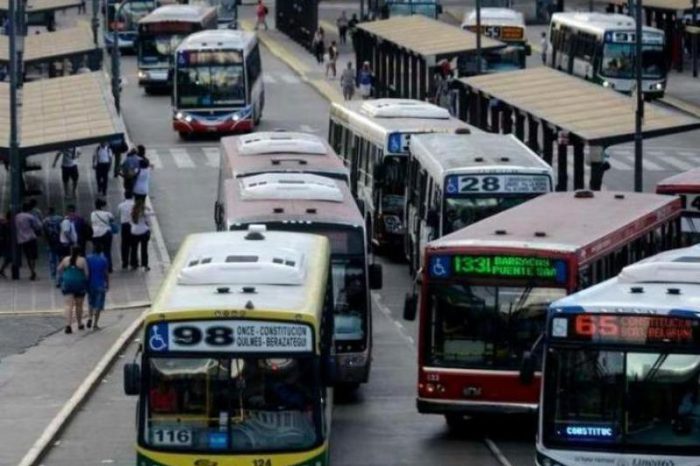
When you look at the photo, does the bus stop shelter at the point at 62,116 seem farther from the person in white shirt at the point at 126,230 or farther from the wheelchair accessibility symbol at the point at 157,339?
the wheelchair accessibility symbol at the point at 157,339

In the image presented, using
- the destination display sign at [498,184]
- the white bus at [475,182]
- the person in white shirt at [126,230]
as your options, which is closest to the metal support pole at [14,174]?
the person in white shirt at [126,230]

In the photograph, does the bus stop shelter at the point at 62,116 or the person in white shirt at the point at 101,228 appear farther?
the bus stop shelter at the point at 62,116

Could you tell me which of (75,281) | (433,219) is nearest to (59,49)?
(433,219)

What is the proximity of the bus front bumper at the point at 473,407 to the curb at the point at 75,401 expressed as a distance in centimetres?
444

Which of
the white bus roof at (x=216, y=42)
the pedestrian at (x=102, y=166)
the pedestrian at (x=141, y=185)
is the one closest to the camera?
the pedestrian at (x=141, y=185)

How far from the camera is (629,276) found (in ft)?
76.4

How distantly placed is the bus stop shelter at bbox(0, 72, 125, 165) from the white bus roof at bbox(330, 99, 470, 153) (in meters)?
4.95

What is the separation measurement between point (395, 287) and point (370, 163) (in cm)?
484

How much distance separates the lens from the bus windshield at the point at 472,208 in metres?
36.8

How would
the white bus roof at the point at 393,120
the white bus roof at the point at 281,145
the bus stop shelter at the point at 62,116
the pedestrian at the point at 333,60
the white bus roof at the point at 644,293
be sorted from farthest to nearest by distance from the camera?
the pedestrian at the point at 333,60 → the bus stop shelter at the point at 62,116 → the white bus roof at the point at 393,120 → the white bus roof at the point at 281,145 → the white bus roof at the point at 644,293

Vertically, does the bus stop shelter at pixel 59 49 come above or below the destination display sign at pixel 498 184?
below

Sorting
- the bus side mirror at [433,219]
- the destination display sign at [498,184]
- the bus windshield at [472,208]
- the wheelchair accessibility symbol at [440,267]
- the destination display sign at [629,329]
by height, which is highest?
the destination display sign at [629,329]

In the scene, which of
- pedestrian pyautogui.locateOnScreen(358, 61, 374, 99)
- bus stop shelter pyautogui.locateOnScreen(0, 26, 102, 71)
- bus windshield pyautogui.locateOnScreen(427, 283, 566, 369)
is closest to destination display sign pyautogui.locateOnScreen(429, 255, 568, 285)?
→ bus windshield pyautogui.locateOnScreen(427, 283, 566, 369)

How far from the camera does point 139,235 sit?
43250mm
